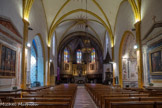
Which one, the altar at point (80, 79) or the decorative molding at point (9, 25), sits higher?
the decorative molding at point (9, 25)

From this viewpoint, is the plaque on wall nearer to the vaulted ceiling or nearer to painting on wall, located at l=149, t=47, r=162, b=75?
painting on wall, located at l=149, t=47, r=162, b=75

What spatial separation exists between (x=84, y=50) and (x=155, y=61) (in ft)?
40.3

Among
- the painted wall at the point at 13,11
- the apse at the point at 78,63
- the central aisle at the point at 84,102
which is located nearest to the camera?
the central aisle at the point at 84,102

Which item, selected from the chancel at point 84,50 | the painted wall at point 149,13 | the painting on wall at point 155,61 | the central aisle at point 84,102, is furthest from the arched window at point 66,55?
the painting on wall at point 155,61

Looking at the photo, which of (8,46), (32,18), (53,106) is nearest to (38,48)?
(32,18)

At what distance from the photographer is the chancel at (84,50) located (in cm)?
502

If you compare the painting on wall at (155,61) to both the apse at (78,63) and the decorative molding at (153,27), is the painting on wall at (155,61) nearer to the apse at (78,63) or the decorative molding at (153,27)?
the decorative molding at (153,27)

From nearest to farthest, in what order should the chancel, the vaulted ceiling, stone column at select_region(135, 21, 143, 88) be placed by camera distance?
the chancel
stone column at select_region(135, 21, 143, 88)
the vaulted ceiling

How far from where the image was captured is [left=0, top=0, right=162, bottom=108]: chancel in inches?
197

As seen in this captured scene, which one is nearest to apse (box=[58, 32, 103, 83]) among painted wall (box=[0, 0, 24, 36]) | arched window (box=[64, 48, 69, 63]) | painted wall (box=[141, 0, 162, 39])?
arched window (box=[64, 48, 69, 63])

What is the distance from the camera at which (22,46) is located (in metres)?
10.2

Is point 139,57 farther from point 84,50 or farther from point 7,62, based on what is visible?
point 84,50

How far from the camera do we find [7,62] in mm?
8102

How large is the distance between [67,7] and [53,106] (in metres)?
15.7
